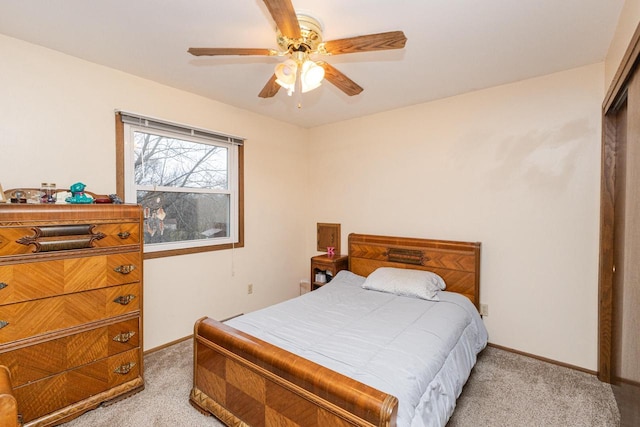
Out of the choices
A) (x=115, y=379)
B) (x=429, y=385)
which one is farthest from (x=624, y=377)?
(x=115, y=379)

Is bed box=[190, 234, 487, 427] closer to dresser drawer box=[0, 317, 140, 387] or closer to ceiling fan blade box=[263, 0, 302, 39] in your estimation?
dresser drawer box=[0, 317, 140, 387]

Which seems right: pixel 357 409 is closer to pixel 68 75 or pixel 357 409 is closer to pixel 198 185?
pixel 198 185

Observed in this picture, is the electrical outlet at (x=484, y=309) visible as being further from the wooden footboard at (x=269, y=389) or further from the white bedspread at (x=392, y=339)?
the wooden footboard at (x=269, y=389)

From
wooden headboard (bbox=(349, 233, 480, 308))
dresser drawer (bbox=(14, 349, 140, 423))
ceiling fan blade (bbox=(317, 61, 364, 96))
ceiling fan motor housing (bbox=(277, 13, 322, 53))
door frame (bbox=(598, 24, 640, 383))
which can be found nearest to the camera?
ceiling fan motor housing (bbox=(277, 13, 322, 53))

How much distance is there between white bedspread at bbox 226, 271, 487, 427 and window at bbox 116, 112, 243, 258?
1.33 metres

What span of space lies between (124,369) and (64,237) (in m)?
1.01

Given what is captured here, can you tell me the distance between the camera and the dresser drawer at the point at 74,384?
175 centimetres

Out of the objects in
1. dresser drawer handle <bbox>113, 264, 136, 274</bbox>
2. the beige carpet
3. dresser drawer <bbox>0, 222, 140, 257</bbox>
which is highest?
dresser drawer <bbox>0, 222, 140, 257</bbox>

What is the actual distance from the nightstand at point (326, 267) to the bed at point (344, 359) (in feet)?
2.43

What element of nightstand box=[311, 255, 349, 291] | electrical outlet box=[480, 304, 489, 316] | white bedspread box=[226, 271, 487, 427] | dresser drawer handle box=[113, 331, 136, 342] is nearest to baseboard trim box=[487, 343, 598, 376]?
electrical outlet box=[480, 304, 489, 316]

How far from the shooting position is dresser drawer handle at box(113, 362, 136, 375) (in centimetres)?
211

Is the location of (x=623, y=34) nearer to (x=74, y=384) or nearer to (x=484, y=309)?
(x=484, y=309)

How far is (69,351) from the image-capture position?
1.90 m

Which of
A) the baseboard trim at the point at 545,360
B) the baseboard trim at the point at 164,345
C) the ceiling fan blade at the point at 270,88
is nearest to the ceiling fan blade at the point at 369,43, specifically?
the ceiling fan blade at the point at 270,88
